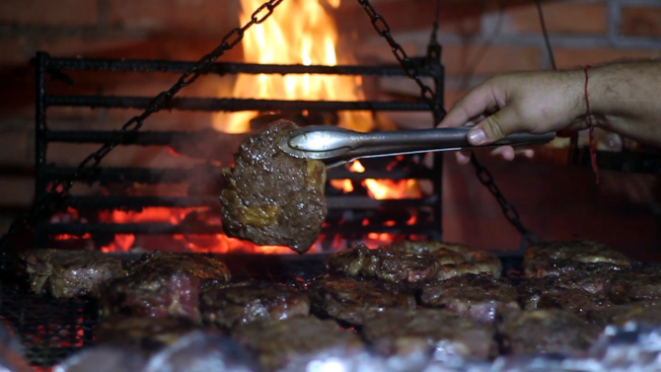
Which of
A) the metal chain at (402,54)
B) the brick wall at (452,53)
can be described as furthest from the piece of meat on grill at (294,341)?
the brick wall at (452,53)

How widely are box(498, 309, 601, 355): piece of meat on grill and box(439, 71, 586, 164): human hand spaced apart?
2.66 ft

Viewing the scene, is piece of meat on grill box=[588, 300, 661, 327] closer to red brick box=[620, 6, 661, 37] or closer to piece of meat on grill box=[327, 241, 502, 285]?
piece of meat on grill box=[327, 241, 502, 285]

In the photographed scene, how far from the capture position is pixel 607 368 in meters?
1.46

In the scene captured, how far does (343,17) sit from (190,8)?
37.7 inches

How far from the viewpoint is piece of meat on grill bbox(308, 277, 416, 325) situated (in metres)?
1.96

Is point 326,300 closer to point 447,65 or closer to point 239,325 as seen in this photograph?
point 239,325

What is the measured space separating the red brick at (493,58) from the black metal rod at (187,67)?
4.06 feet

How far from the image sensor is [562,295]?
2184 millimetres

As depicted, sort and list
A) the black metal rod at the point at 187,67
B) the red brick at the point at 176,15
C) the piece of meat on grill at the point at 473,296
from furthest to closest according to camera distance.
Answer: the red brick at the point at 176,15 < the black metal rod at the point at 187,67 < the piece of meat on grill at the point at 473,296

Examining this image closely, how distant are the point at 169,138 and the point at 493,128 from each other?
1.54m

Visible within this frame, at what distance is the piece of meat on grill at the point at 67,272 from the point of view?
2.22 meters

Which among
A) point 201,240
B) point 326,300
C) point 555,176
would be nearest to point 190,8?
point 201,240

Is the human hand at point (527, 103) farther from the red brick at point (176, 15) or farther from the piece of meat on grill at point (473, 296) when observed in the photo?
the red brick at point (176, 15)

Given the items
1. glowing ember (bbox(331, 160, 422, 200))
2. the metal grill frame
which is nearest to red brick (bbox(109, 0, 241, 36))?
the metal grill frame
